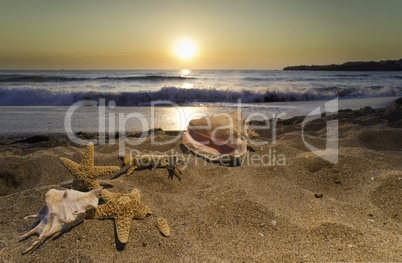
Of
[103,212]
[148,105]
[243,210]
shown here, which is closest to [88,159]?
[103,212]

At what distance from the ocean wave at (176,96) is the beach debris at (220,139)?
799cm

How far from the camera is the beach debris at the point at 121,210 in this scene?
1679 mm

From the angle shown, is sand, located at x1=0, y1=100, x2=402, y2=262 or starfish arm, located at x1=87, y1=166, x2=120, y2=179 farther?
starfish arm, located at x1=87, y1=166, x2=120, y2=179

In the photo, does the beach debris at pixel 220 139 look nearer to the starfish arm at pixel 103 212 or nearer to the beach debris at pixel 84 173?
the beach debris at pixel 84 173

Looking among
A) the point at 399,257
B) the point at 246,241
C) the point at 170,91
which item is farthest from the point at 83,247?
the point at 170,91

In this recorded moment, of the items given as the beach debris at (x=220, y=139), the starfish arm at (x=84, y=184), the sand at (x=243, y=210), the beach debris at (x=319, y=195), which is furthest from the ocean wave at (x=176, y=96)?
the beach debris at (x=319, y=195)

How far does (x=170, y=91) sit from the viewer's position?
1240 cm

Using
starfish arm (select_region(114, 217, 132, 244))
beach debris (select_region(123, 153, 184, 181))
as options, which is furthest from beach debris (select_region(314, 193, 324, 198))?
starfish arm (select_region(114, 217, 132, 244))

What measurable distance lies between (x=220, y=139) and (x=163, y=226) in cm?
157

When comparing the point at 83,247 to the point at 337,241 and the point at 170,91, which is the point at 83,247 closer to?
the point at 337,241

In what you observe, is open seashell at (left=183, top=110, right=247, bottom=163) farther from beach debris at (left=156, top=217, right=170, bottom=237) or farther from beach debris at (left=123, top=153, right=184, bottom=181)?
beach debris at (left=156, top=217, right=170, bottom=237)

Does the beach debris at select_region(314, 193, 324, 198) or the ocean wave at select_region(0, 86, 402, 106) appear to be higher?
the ocean wave at select_region(0, 86, 402, 106)

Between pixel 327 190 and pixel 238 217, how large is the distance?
101 cm

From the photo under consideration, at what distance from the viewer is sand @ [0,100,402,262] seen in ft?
4.97
